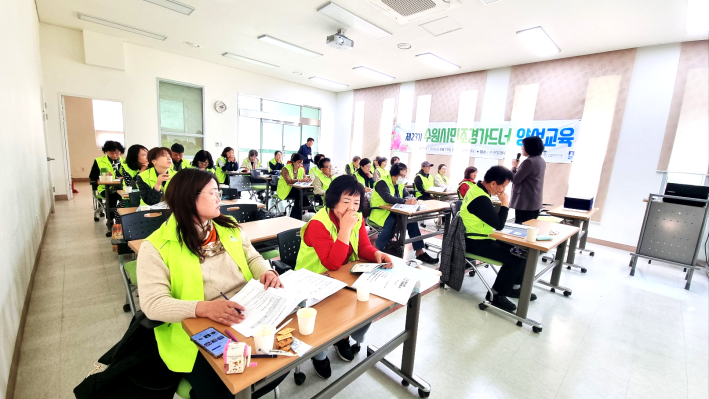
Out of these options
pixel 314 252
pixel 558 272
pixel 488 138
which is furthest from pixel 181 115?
pixel 558 272

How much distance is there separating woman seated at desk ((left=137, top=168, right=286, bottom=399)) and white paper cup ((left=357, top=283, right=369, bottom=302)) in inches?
13.5

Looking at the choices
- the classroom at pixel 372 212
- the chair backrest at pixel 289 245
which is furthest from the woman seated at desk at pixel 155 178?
the chair backrest at pixel 289 245

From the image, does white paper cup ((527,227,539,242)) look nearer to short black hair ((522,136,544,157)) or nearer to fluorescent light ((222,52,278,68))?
short black hair ((522,136,544,157))

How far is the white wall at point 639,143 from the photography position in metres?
4.55

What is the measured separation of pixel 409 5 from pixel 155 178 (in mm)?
3538

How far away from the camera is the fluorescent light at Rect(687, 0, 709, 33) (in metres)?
3.38

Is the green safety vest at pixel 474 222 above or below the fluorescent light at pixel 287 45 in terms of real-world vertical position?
below

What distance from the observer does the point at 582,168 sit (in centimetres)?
536

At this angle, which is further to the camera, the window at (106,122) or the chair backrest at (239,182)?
the window at (106,122)

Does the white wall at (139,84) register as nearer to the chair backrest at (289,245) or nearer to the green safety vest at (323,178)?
the green safety vest at (323,178)

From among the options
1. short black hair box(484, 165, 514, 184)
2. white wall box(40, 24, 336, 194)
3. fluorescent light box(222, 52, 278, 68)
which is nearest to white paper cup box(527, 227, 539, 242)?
short black hair box(484, 165, 514, 184)

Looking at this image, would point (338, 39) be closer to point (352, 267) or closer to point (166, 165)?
point (166, 165)

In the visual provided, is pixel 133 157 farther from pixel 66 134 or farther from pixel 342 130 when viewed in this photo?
pixel 342 130

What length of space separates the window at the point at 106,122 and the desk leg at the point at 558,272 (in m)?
11.9
